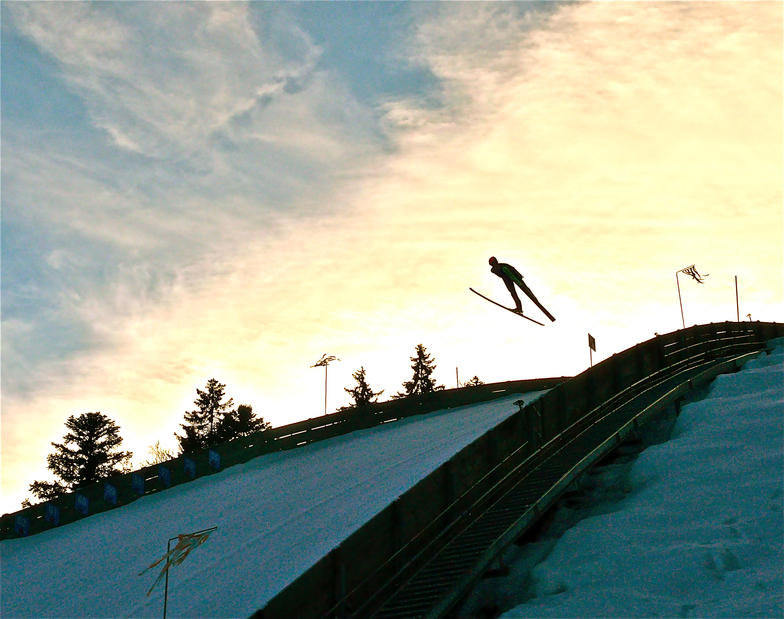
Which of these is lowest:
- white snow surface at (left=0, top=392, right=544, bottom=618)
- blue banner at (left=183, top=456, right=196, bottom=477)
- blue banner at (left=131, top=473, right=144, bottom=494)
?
white snow surface at (left=0, top=392, right=544, bottom=618)

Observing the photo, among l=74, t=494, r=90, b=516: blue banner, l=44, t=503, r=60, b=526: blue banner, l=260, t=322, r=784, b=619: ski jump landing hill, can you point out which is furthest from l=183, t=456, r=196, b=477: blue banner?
l=260, t=322, r=784, b=619: ski jump landing hill

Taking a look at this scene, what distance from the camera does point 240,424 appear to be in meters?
77.0

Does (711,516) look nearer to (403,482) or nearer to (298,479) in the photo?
(403,482)

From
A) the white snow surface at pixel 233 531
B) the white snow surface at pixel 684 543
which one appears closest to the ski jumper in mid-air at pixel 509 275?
the white snow surface at pixel 233 531

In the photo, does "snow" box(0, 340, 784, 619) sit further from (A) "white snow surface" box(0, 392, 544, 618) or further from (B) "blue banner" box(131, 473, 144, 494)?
(B) "blue banner" box(131, 473, 144, 494)

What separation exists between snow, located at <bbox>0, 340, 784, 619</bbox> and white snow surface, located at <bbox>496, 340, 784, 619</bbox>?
2 cm

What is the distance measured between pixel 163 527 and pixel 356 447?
24.5ft

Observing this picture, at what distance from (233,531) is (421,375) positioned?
73729 millimetres

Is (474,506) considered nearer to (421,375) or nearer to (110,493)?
(110,493)

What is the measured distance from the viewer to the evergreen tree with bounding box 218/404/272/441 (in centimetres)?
7644

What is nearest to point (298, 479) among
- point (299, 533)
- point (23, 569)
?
point (299, 533)

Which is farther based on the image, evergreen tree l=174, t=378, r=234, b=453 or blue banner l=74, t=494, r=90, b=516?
evergreen tree l=174, t=378, r=234, b=453

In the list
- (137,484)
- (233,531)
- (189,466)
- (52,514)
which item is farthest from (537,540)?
(52,514)

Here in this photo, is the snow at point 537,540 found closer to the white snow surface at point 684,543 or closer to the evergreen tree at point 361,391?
the white snow surface at point 684,543
